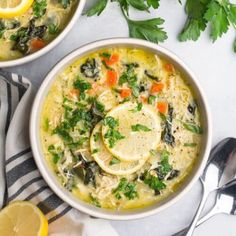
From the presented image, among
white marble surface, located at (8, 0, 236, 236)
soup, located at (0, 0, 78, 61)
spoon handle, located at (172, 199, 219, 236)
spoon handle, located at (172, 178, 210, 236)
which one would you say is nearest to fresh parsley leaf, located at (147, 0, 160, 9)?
white marble surface, located at (8, 0, 236, 236)

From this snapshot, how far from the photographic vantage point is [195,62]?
296 cm

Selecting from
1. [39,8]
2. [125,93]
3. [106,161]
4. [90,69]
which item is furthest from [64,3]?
[106,161]

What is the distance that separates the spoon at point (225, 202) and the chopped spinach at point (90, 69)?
85cm

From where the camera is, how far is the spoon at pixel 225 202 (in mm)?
2961

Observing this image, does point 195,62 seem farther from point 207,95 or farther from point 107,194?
point 107,194

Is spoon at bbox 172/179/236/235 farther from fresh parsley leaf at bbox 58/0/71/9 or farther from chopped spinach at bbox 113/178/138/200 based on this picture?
fresh parsley leaf at bbox 58/0/71/9

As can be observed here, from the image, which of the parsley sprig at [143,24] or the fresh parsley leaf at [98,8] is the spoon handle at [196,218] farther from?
the fresh parsley leaf at [98,8]

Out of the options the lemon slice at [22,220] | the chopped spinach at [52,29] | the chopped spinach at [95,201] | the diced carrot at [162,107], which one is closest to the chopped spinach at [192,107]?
the diced carrot at [162,107]

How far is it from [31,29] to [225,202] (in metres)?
1.22

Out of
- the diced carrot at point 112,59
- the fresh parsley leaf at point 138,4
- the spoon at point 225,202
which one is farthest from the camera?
the spoon at point 225,202

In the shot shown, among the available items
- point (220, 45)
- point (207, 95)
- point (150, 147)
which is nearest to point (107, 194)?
point (150, 147)

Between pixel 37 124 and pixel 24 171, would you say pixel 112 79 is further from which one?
pixel 24 171

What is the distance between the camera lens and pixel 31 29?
2760 mm

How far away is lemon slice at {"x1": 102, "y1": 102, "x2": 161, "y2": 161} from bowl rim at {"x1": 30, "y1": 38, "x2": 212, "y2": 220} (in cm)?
23
